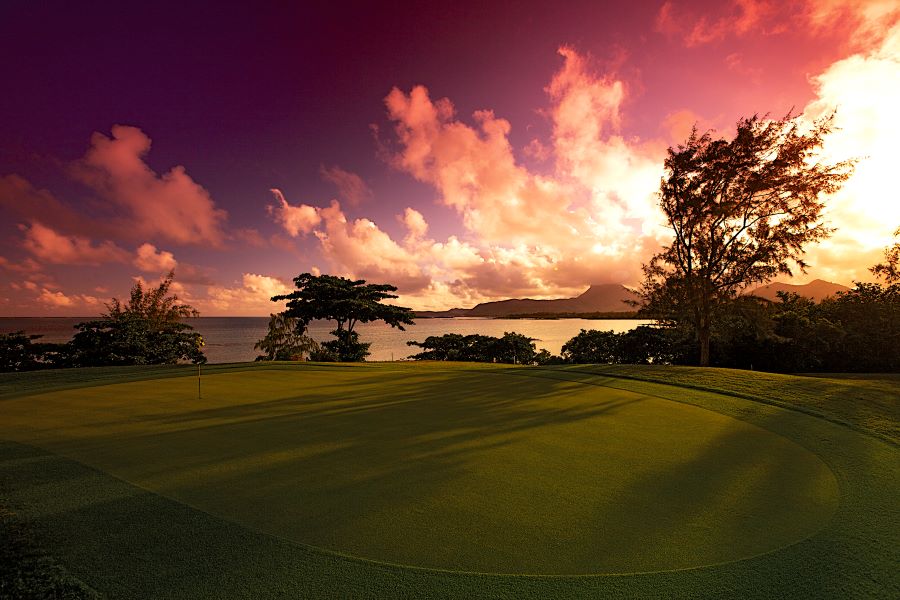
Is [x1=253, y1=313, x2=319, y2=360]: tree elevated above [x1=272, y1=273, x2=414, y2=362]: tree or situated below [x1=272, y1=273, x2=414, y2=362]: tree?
below

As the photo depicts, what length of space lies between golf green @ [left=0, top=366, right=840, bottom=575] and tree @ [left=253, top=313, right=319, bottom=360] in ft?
56.2

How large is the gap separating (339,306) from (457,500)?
29.0 metres

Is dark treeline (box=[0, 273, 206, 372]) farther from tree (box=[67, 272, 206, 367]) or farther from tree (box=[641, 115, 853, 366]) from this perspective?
tree (box=[641, 115, 853, 366])

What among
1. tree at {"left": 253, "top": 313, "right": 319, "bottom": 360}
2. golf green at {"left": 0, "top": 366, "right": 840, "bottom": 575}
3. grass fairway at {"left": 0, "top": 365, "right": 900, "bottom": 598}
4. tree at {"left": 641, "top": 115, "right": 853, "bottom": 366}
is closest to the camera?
grass fairway at {"left": 0, "top": 365, "right": 900, "bottom": 598}

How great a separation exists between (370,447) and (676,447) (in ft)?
15.2

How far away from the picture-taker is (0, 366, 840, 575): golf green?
10.8 ft

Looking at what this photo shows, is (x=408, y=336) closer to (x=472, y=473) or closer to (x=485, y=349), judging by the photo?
(x=485, y=349)

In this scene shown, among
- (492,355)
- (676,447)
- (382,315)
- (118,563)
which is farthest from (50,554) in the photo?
(382,315)

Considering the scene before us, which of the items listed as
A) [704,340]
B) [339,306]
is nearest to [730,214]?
[704,340]

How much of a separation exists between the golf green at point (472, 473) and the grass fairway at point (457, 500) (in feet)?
0.10

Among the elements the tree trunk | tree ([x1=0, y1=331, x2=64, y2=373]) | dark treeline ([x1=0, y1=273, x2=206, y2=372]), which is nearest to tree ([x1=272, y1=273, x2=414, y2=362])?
dark treeline ([x1=0, y1=273, x2=206, y2=372])

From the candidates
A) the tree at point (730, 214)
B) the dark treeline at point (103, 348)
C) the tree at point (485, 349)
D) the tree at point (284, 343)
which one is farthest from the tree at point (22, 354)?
the tree at point (730, 214)

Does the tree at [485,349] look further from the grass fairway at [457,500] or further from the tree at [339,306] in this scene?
the grass fairway at [457,500]

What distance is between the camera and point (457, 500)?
404 cm
